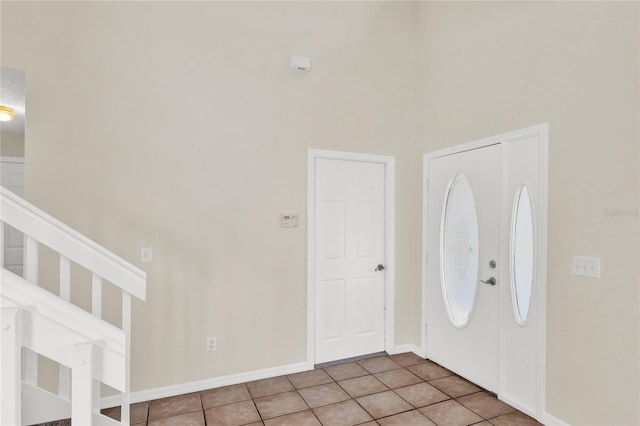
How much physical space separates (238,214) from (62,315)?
1914 mm

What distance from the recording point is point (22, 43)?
95.0 inches

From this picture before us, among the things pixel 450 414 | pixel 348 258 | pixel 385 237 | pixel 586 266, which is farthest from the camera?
pixel 385 237

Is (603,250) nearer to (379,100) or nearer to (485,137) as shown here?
Result: (485,137)

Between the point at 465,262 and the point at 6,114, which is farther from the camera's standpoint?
the point at 465,262

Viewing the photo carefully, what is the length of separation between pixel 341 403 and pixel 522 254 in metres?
1.74

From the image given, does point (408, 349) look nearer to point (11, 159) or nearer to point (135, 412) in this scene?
point (135, 412)

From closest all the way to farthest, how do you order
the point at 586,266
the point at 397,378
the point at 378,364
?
the point at 586,266 → the point at 397,378 → the point at 378,364

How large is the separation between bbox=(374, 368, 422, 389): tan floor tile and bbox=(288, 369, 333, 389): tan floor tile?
1.50 feet

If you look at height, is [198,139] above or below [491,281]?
above

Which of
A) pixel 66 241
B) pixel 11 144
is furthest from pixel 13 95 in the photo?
pixel 66 241

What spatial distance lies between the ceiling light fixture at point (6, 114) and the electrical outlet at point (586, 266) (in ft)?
12.5

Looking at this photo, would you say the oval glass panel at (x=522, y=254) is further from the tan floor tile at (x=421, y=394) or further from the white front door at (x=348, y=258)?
the white front door at (x=348, y=258)

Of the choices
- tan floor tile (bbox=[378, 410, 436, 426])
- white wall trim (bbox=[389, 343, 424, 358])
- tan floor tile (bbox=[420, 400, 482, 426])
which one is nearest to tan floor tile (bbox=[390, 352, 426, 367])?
white wall trim (bbox=[389, 343, 424, 358])

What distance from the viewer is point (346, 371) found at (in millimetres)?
3217
